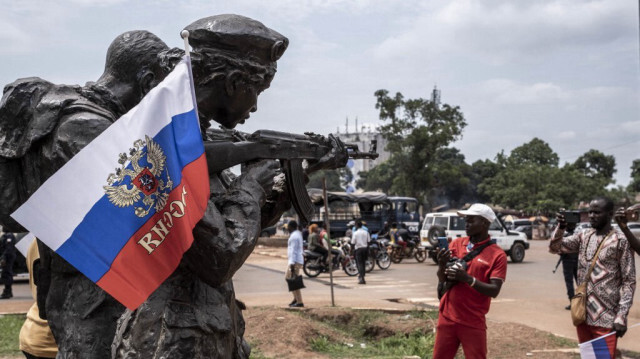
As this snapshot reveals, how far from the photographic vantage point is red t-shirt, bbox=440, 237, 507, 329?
15.2 ft

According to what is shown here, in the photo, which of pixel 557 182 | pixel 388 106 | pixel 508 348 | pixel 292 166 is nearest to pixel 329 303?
pixel 508 348

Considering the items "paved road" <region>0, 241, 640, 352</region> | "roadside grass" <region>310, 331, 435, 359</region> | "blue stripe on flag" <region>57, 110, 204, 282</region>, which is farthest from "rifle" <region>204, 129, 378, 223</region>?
"paved road" <region>0, 241, 640, 352</region>

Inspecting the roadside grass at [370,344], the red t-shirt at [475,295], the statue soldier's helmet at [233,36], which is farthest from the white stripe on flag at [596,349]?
the statue soldier's helmet at [233,36]

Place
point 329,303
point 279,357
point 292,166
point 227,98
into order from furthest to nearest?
point 329,303, point 279,357, point 292,166, point 227,98

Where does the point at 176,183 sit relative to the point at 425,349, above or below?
above

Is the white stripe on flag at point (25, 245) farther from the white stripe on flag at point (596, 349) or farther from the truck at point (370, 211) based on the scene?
the truck at point (370, 211)

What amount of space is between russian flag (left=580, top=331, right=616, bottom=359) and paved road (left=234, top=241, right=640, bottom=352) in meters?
3.25

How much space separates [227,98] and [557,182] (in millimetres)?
53880

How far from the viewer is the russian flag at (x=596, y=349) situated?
15.9 ft

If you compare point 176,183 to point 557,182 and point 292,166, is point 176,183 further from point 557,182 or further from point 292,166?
point 557,182

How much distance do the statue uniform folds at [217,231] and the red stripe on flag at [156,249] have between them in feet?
0.34

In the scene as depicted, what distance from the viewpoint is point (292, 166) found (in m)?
2.37

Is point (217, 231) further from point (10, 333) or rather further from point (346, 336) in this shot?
point (10, 333)

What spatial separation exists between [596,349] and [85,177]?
178 inches
